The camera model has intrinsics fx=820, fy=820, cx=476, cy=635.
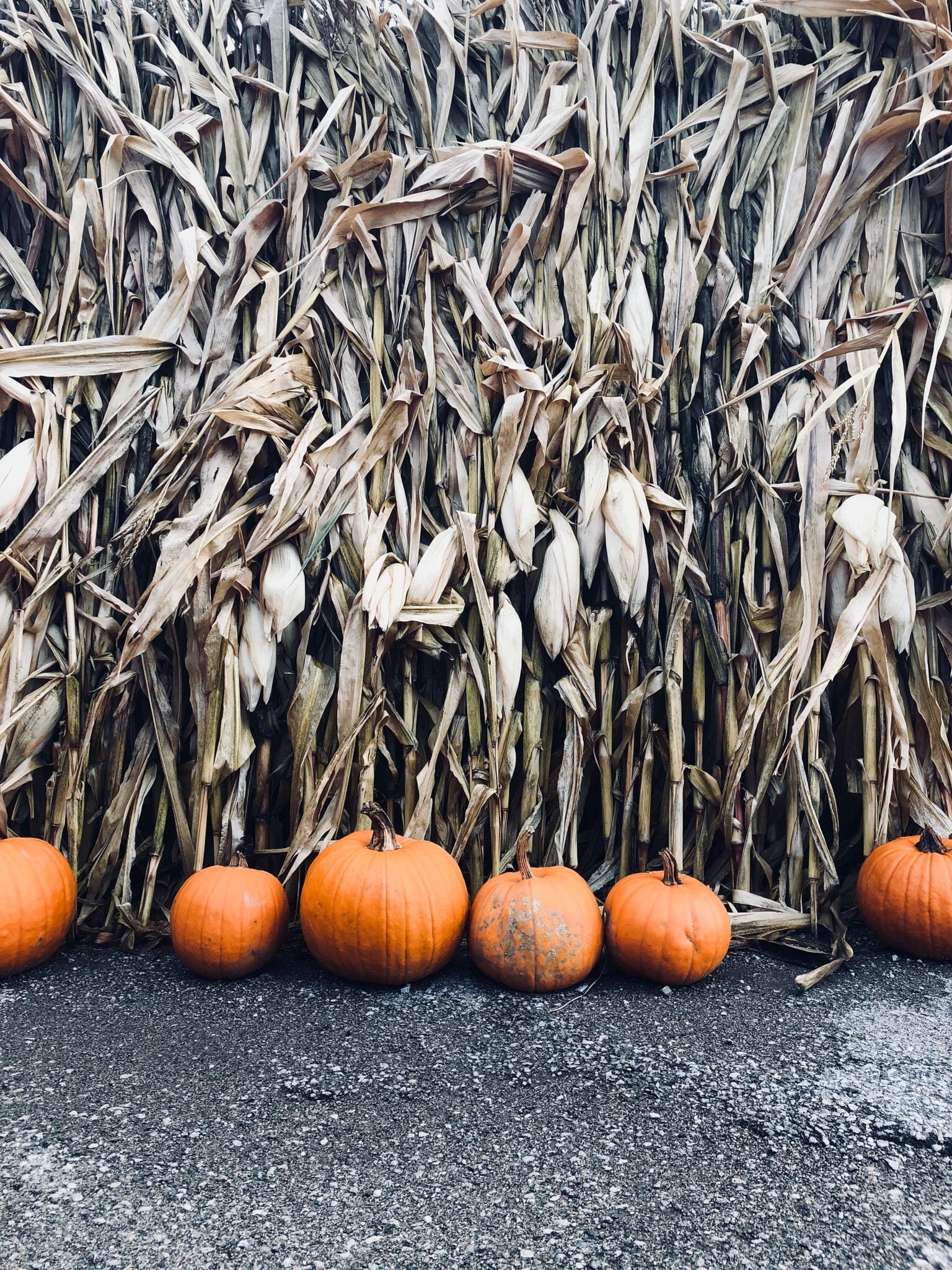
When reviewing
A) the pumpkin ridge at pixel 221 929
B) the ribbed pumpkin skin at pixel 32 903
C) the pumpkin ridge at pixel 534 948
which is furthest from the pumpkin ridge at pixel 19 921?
the pumpkin ridge at pixel 534 948

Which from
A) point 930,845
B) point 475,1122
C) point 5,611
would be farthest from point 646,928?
point 5,611

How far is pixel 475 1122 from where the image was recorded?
1.19 meters

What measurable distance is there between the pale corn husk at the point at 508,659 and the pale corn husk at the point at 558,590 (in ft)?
0.21

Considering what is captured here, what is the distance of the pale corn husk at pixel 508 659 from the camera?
1811mm

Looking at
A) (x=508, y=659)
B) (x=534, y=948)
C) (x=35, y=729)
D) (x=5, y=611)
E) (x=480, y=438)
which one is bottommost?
(x=534, y=948)

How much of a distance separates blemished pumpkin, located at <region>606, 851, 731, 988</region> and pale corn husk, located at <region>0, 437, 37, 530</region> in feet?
5.23

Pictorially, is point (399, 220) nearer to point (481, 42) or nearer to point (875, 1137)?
point (481, 42)

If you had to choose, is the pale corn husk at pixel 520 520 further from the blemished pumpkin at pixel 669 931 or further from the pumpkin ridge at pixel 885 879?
the pumpkin ridge at pixel 885 879

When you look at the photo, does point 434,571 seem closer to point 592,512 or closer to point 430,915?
point 592,512

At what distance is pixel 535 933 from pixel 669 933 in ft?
0.83

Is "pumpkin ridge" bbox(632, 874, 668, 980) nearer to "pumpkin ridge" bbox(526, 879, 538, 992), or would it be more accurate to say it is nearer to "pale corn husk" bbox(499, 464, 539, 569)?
"pumpkin ridge" bbox(526, 879, 538, 992)

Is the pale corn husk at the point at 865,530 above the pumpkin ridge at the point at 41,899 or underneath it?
above

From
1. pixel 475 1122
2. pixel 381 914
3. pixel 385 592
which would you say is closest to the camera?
pixel 475 1122

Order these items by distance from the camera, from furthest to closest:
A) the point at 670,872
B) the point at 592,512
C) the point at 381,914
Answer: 1. the point at 592,512
2. the point at 670,872
3. the point at 381,914
